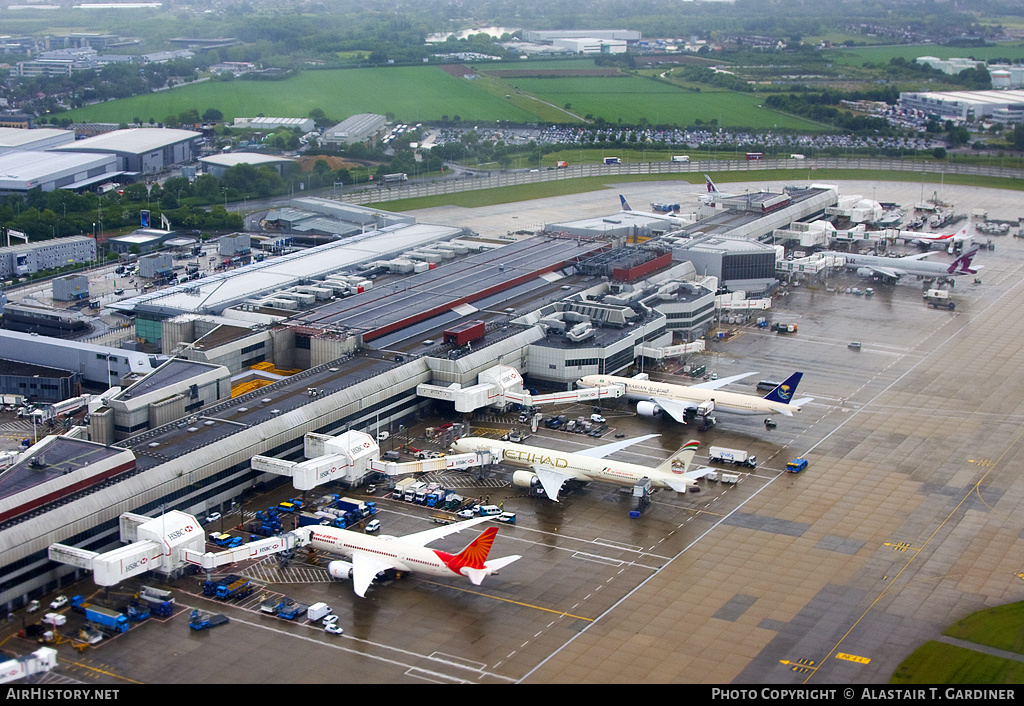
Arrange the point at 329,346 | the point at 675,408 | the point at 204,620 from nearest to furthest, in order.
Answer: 1. the point at 204,620
2. the point at 675,408
3. the point at 329,346

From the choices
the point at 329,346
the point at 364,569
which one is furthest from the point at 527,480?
the point at 329,346

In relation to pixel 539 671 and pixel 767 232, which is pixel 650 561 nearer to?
pixel 539 671

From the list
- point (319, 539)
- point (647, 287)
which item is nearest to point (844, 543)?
point (319, 539)

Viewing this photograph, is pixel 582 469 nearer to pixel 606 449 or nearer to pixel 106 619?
pixel 606 449

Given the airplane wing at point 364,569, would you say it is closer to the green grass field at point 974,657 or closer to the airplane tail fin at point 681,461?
the airplane tail fin at point 681,461

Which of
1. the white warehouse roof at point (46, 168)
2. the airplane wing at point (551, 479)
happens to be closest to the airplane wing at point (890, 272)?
the airplane wing at point (551, 479)

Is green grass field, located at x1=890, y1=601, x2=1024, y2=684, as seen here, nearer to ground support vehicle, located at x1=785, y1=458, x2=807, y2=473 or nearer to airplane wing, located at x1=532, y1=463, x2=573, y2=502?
ground support vehicle, located at x1=785, y1=458, x2=807, y2=473
